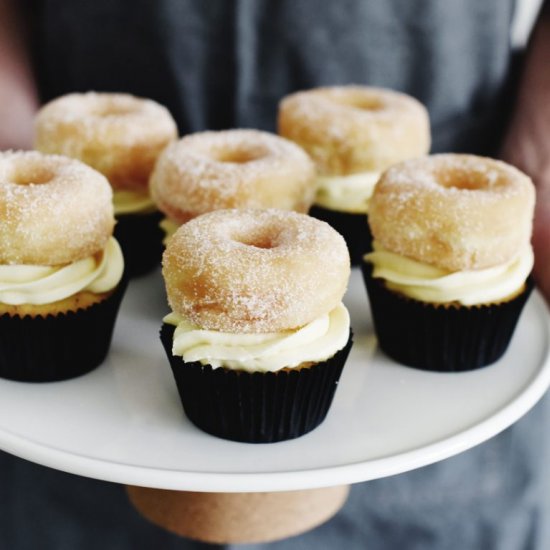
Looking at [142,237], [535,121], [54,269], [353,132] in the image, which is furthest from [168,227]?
[535,121]

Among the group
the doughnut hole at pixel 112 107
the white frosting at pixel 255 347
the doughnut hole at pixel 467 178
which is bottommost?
the white frosting at pixel 255 347

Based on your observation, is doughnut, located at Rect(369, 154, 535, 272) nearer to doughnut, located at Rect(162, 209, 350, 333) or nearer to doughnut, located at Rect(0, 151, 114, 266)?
doughnut, located at Rect(162, 209, 350, 333)

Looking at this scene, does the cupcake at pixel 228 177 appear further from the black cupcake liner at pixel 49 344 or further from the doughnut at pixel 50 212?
the black cupcake liner at pixel 49 344

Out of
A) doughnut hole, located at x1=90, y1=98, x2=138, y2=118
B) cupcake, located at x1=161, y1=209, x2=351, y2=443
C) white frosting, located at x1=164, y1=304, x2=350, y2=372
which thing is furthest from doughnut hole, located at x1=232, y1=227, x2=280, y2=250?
doughnut hole, located at x1=90, y1=98, x2=138, y2=118

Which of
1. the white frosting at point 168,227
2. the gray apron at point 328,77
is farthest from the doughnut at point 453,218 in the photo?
the gray apron at point 328,77

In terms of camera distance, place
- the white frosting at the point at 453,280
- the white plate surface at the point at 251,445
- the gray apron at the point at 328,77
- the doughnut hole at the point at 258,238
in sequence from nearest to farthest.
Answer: the white plate surface at the point at 251,445
the doughnut hole at the point at 258,238
the white frosting at the point at 453,280
the gray apron at the point at 328,77

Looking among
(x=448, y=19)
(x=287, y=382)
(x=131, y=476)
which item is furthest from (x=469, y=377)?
(x=448, y=19)

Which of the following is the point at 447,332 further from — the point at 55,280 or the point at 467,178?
the point at 55,280
